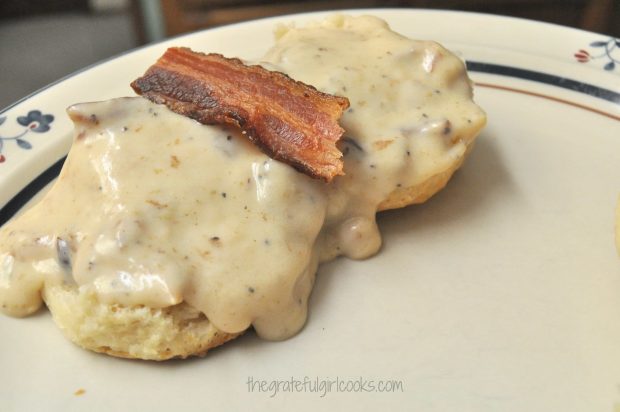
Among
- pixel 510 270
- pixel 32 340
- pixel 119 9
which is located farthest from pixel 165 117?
pixel 119 9

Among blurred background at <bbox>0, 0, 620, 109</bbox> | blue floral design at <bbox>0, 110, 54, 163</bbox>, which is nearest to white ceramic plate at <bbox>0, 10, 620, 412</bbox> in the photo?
blue floral design at <bbox>0, 110, 54, 163</bbox>

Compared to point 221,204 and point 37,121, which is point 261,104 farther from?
point 37,121

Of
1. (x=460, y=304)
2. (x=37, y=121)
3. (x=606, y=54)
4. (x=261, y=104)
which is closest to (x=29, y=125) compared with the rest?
(x=37, y=121)

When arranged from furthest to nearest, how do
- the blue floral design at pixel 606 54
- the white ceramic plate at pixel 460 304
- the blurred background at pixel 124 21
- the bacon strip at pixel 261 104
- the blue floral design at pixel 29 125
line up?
the blurred background at pixel 124 21 < the blue floral design at pixel 606 54 < the blue floral design at pixel 29 125 < the bacon strip at pixel 261 104 < the white ceramic plate at pixel 460 304

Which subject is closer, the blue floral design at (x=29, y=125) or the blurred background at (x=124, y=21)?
the blue floral design at (x=29, y=125)

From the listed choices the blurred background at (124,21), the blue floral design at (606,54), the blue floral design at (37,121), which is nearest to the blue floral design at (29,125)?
the blue floral design at (37,121)

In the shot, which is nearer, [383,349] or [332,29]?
[383,349]

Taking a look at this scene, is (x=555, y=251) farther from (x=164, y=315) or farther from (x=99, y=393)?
(x=99, y=393)

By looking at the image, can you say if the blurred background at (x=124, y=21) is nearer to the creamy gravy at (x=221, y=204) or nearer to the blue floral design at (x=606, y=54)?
the blue floral design at (x=606, y=54)
